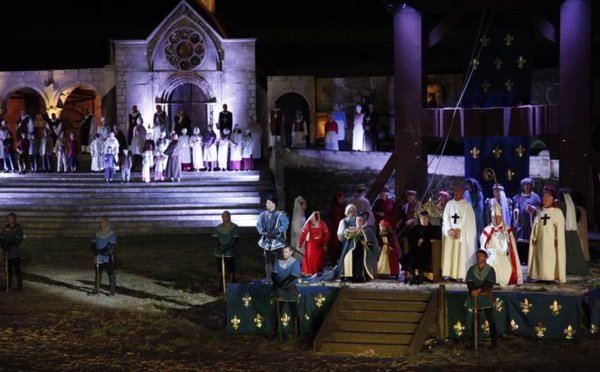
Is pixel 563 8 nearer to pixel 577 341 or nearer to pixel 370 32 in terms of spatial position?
pixel 577 341

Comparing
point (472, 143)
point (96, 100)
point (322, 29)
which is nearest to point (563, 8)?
point (472, 143)

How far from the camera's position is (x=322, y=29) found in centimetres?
4434

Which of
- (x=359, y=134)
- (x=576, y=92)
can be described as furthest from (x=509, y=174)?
(x=359, y=134)

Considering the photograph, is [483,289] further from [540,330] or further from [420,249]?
[420,249]

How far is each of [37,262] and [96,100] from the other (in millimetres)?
20621

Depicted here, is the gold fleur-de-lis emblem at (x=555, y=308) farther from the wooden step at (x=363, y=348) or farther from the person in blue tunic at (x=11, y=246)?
the person in blue tunic at (x=11, y=246)

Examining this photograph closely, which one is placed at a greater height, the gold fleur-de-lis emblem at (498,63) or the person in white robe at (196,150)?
the gold fleur-de-lis emblem at (498,63)

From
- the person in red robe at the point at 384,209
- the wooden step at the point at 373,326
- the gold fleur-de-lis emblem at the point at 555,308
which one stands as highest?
the person in red robe at the point at 384,209

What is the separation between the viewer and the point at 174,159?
83.1 ft

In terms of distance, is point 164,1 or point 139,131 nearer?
point 139,131

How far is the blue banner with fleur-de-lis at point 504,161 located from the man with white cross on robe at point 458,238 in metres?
2.61

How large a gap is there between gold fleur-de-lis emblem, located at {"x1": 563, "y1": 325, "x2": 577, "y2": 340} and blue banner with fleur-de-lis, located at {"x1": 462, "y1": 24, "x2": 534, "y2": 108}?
5597 mm

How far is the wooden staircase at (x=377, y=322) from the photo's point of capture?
12023 mm

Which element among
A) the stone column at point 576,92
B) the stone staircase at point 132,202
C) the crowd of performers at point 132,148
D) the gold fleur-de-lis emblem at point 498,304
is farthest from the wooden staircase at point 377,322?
the crowd of performers at point 132,148
